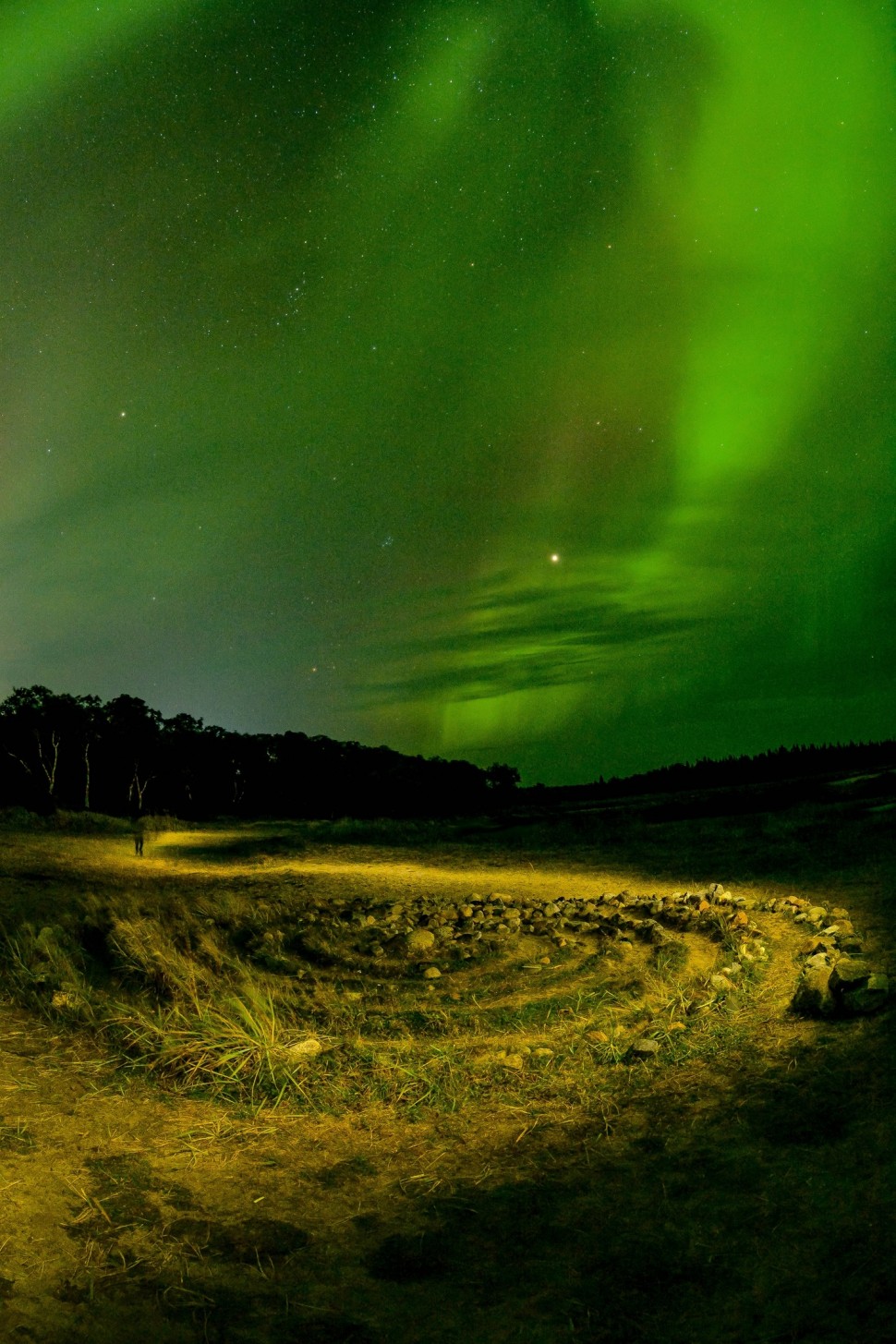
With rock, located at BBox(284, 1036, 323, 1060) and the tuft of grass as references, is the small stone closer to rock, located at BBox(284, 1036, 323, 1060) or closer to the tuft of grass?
rock, located at BBox(284, 1036, 323, 1060)

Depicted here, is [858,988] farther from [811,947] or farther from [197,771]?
[197,771]

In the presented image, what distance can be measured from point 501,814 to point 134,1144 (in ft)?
101

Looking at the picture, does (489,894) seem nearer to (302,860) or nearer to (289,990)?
(289,990)

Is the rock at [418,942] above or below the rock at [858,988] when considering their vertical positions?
below

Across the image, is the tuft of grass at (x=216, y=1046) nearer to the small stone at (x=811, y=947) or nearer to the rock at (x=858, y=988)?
the rock at (x=858, y=988)

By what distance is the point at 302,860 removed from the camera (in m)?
17.5

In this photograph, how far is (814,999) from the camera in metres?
5.34

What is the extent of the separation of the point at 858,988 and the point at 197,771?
5382 centimetres

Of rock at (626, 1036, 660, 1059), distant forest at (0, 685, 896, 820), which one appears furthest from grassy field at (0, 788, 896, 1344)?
distant forest at (0, 685, 896, 820)

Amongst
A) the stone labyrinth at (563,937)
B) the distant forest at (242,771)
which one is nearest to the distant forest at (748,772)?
the distant forest at (242,771)

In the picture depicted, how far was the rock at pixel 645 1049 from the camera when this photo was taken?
490 cm

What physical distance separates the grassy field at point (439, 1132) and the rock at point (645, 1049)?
1 cm

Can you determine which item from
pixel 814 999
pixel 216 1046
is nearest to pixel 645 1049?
pixel 814 999

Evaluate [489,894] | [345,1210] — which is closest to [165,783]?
[489,894]
